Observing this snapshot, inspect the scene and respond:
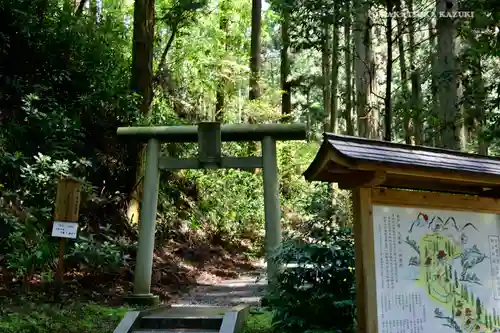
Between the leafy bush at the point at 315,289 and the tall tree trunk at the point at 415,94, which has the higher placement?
the tall tree trunk at the point at 415,94

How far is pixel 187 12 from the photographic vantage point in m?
11.5

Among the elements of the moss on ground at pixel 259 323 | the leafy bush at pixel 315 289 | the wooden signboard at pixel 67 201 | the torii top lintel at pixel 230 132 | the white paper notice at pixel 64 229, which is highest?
the torii top lintel at pixel 230 132

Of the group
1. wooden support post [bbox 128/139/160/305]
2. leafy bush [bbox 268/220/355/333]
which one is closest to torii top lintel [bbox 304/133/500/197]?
leafy bush [bbox 268/220/355/333]

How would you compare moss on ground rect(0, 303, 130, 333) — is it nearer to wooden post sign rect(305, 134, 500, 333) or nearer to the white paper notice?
the white paper notice

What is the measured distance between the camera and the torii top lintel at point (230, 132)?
7.59 m

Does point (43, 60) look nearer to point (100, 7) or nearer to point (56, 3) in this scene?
point (56, 3)

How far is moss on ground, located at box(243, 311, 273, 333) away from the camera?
5.82m

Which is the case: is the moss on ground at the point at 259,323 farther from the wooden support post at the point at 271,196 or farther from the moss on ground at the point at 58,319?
the moss on ground at the point at 58,319

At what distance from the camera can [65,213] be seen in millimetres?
6336

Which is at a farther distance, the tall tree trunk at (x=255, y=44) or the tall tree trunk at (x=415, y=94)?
the tall tree trunk at (x=255, y=44)

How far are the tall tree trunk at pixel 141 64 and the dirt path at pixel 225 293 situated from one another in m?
2.11

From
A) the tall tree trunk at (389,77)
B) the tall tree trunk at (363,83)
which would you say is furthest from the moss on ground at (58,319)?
the tall tree trunk at (363,83)

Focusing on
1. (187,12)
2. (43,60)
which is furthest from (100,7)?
(43,60)

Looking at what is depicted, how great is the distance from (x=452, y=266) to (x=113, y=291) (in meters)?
5.69
